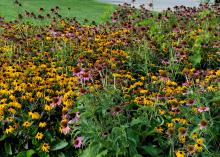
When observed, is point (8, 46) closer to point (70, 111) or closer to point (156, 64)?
point (156, 64)

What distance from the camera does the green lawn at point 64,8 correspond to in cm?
1216

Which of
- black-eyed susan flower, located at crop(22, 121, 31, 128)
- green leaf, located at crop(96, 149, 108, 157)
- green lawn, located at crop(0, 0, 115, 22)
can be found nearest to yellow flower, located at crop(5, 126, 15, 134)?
black-eyed susan flower, located at crop(22, 121, 31, 128)

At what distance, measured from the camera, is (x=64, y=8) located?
45.5 ft

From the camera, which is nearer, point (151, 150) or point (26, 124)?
point (151, 150)

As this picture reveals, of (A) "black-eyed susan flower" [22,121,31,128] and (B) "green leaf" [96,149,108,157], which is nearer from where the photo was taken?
(B) "green leaf" [96,149,108,157]

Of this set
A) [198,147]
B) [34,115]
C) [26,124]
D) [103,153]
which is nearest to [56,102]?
[34,115]

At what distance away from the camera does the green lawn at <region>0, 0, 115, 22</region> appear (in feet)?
39.9

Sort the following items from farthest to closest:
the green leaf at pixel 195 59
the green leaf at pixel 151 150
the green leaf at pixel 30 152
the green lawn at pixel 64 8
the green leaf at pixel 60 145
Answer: the green lawn at pixel 64 8, the green leaf at pixel 195 59, the green leaf at pixel 60 145, the green leaf at pixel 30 152, the green leaf at pixel 151 150

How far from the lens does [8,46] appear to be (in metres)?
6.14

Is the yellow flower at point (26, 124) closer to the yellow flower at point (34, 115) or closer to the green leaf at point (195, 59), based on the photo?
the yellow flower at point (34, 115)

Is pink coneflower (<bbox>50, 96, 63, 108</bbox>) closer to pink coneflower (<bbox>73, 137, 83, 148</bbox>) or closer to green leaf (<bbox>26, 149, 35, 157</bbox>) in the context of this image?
green leaf (<bbox>26, 149, 35, 157</bbox>)

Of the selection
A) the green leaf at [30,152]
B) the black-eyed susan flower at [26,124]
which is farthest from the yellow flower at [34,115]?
the green leaf at [30,152]

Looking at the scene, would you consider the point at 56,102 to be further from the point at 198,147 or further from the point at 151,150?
the point at 198,147

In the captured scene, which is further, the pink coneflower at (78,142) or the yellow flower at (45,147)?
the yellow flower at (45,147)
